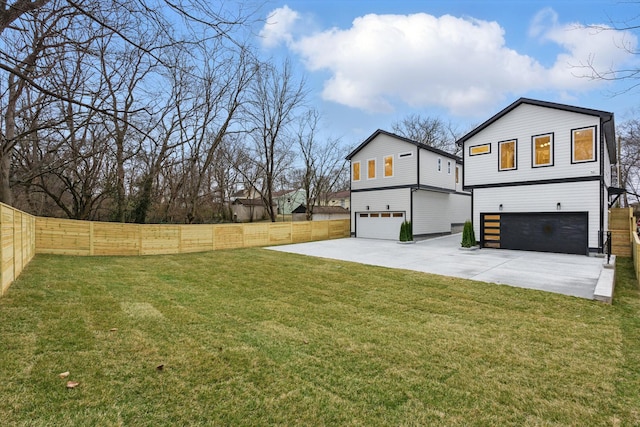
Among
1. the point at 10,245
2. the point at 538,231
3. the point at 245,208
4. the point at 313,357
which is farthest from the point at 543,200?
the point at 245,208

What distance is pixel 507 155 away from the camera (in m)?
13.1

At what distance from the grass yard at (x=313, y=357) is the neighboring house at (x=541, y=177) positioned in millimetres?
6478

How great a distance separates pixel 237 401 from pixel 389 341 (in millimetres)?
1975

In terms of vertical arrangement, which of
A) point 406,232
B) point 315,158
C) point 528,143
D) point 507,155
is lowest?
point 406,232

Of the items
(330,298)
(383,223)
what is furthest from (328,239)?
(330,298)

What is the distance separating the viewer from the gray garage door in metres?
11.3

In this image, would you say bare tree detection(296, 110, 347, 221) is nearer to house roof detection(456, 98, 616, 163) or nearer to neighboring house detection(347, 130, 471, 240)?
neighboring house detection(347, 130, 471, 240)

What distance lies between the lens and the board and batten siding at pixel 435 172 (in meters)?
16.8

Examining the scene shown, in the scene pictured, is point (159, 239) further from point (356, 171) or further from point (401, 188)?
point (401, 188)

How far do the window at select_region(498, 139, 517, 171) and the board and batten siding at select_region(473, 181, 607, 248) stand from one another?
35.0 inches

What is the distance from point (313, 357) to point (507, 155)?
1306 cm

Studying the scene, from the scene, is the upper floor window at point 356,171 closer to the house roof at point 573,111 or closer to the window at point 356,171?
the window at point 356,171

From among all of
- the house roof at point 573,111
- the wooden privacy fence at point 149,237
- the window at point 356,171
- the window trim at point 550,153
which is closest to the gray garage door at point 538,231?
the window trim at point 550,153

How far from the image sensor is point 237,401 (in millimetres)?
2471
